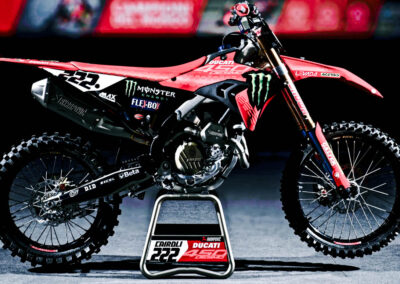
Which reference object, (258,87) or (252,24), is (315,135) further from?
(252,24)

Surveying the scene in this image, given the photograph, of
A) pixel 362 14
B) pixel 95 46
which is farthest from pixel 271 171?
pixel 95 46

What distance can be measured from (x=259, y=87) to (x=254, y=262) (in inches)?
41.9

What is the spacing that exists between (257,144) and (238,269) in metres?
5.24

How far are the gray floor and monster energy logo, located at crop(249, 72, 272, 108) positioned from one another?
98cm

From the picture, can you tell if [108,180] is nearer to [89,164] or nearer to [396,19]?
[89,164]

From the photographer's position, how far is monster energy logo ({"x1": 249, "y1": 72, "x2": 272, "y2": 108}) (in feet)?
11.7

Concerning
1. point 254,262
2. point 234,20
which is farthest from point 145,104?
point 254,262

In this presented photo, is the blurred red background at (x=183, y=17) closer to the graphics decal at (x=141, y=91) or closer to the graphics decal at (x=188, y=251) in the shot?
the graphics decal at (x=141, y=91)

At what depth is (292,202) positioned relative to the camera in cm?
376

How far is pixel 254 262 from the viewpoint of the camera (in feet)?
12.4

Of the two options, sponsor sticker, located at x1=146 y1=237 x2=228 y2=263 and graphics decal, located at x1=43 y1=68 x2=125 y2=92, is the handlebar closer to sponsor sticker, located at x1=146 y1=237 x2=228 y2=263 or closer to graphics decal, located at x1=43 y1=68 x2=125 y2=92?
graphics decal, located at x1=43 y1=68 x2=125 y2=92

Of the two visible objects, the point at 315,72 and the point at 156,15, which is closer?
the point at 315,72

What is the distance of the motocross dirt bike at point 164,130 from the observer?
354cm

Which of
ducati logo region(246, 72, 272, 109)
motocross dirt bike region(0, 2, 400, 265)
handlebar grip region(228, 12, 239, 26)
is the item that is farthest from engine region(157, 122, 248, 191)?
handlebar grip region(228, 12, 239, 26)
